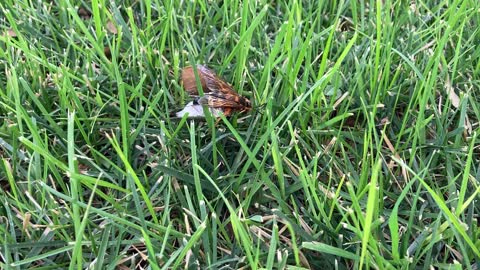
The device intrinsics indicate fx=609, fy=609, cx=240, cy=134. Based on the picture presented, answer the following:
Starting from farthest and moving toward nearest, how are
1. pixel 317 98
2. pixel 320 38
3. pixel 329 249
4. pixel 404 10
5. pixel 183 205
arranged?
pixel 404 10 → pixel 320 38 → pixel 317 98 → pixel 183 205 → pixel 329 249

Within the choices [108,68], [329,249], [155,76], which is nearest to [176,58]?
[155,76]

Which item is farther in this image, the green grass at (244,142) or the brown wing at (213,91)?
A: the brown wing at (213,91)

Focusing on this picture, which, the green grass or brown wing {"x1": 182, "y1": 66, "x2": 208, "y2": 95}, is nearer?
the green grass

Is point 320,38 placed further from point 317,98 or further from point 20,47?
point 20,47

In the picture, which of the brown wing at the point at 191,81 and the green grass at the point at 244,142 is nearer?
the green grass at the point at 244,142

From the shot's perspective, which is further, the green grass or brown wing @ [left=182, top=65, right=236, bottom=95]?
brown wing @ [left=182, top=65, right=236, bottom=95]
